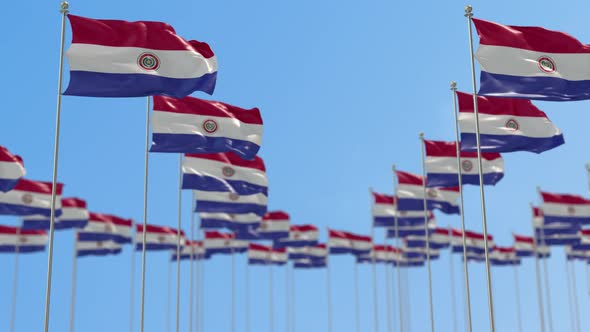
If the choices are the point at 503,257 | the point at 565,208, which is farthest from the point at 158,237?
the point at 503,257

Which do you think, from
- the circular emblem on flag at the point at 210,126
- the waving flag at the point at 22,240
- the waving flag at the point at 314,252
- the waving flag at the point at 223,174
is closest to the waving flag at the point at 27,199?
the waving flag at the point at 223,174

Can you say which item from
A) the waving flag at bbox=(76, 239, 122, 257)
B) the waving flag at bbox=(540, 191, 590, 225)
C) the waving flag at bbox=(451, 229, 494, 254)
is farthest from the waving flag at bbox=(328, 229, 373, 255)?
the waving flag at bbox=(540, 191, 590, 225)

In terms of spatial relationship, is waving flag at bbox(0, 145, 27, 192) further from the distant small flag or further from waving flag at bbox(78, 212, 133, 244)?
the distant small flag

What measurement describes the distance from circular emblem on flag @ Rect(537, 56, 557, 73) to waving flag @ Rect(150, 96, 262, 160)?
8.72 metres

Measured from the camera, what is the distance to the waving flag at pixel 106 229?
46.4 meters

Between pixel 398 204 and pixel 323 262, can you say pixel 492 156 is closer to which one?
pixel 398 204

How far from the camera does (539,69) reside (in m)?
20.0

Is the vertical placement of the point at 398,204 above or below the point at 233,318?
above

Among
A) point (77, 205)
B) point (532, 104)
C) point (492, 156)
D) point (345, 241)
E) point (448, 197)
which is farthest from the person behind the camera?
point (345, 241)

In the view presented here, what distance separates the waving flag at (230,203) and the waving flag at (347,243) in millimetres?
22698

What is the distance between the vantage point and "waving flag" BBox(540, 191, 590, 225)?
42.9 metres

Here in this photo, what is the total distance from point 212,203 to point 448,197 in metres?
10.6

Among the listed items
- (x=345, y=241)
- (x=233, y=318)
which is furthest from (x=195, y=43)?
(x=345, y=241)

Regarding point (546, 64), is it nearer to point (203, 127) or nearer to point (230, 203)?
point (203, 127)
